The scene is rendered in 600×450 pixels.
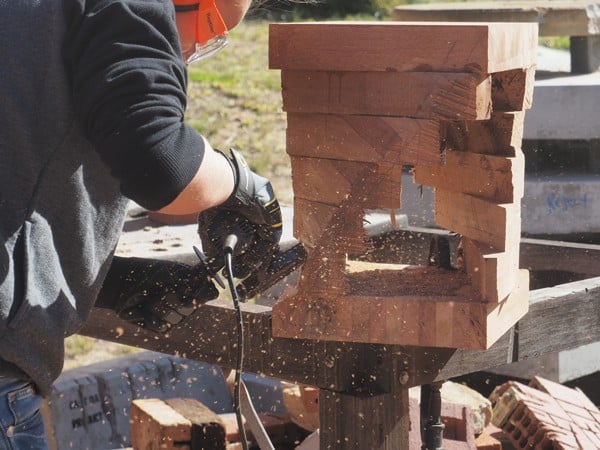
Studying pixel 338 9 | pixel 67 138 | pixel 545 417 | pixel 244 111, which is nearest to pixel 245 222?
pixel 67 138

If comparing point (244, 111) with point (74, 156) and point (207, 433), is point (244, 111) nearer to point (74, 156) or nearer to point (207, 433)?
point (207, 433)

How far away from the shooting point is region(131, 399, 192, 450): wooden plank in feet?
9.97

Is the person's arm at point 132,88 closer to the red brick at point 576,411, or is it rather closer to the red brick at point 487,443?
the red brick at point 487,443

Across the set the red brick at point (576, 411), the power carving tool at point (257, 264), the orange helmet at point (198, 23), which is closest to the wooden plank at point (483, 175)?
the power carving tool at point (257, 264)

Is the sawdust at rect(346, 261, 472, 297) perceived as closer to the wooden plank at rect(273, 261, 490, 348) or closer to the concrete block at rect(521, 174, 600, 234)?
the wooden plank at rect(273, 261, 490, 348)

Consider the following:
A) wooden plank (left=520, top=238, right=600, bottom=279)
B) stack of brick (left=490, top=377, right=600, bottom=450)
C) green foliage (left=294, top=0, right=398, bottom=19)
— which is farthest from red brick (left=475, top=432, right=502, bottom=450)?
green foliage (left=294, top=0, right=398, bottom=19)

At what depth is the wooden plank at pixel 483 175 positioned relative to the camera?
216cm

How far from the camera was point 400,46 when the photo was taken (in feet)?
6.59

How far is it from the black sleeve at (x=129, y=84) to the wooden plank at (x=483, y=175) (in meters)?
0.74

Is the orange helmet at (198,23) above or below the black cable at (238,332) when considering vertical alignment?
above

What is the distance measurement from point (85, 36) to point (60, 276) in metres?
0.46

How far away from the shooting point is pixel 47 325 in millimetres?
1871

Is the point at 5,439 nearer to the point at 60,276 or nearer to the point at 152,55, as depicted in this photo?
the point at 60,276

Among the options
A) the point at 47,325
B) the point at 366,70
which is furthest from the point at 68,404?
the point at 366,70
